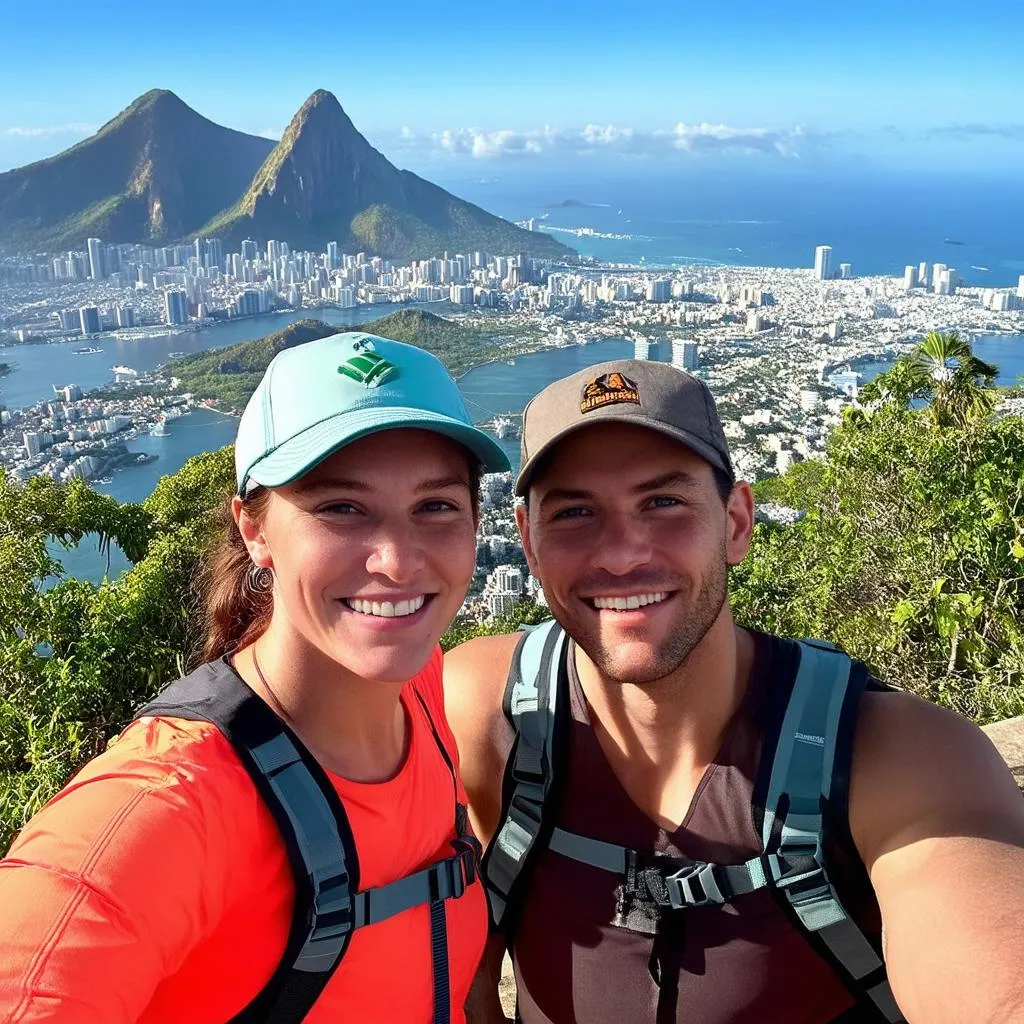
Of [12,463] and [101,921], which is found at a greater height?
[101,921]

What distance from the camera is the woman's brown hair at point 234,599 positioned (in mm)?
1489

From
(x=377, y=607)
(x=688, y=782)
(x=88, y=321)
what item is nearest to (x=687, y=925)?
(x=688, y=782)

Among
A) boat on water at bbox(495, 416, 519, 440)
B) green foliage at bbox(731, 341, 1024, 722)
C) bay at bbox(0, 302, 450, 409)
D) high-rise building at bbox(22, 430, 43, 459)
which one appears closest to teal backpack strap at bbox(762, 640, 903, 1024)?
green foliage at bbox(731, 341, 1024, 722)

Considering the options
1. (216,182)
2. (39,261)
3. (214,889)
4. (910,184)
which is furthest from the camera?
(910,184)

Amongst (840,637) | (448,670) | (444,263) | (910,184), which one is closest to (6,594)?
(448,670)

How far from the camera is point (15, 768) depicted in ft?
15.2

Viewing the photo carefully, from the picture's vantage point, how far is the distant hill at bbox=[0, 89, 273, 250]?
8300 centimetres

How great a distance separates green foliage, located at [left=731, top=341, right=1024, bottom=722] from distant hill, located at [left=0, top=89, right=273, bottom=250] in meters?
89.5

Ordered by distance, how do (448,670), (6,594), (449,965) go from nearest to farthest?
(449,965) < (448,670) < (6,594)

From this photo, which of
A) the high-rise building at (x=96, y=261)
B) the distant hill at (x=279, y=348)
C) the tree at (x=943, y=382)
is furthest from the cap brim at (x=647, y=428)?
the high-rise building at (x=96, y=261)

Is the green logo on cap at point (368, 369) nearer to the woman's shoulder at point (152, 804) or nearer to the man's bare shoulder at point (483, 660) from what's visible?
the woman's shoulder at point (152, 804)

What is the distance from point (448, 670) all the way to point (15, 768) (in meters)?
3.99

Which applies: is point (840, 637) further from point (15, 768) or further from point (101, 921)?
point (101, 921)

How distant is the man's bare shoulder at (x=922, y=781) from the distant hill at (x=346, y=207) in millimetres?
94251
